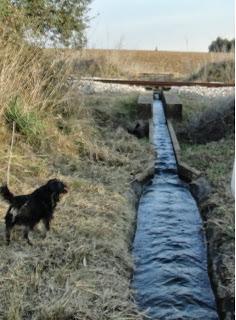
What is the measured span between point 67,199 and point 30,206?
136 cm

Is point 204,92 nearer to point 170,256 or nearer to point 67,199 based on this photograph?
point 67,199

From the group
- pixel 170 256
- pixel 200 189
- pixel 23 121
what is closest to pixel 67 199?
pixel 170 256

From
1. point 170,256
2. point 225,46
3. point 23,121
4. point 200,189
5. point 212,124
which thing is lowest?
point 170,256

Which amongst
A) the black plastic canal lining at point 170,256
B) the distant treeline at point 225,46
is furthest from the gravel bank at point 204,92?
the distant treeline at point 225,46

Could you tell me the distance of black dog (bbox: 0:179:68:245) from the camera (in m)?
5.30

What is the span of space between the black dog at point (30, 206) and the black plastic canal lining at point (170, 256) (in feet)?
3.38

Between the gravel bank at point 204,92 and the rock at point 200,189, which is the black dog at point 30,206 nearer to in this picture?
the rock at point 200,189

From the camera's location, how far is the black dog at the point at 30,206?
5301 mm

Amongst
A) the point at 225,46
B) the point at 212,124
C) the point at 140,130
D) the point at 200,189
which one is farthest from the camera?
the point at 225,46

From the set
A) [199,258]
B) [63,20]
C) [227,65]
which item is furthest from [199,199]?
[227,65]

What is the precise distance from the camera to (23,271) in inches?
186

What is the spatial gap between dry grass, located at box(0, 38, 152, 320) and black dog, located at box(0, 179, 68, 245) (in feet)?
0.52

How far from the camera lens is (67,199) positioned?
6672 millimetres

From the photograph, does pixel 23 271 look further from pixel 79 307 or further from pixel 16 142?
pixel 16 142
